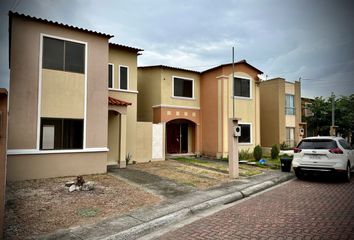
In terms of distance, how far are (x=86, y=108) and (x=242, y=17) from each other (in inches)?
316

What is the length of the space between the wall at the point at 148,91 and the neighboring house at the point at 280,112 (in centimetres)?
1082

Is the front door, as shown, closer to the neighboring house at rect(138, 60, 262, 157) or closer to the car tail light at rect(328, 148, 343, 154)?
the neighboring house at rect(138, 60, 262, 157)

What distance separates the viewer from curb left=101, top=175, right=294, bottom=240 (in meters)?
5.25

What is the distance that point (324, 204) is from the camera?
721 cm

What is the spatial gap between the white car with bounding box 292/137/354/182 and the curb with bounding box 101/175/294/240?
6.36 ft

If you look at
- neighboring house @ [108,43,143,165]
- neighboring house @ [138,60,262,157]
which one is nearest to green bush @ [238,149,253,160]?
neighboring house @ [138,60,262,157]

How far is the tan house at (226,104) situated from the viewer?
1867 cm

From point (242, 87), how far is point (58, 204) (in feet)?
52.4

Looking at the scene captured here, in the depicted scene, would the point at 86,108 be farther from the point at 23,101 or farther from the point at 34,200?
the point at 34,200

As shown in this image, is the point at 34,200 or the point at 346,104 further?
the point at 346,104

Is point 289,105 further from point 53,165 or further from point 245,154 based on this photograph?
point 53,165

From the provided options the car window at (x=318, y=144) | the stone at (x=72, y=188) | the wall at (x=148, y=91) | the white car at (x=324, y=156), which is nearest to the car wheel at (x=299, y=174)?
the white car at (x=324, y=156)

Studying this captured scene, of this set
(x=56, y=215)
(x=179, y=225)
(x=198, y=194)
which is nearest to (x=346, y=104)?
(x=198, y=194)

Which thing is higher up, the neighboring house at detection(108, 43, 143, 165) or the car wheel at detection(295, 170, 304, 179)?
the neighboring house at detection(108, 43, 143, 165)
